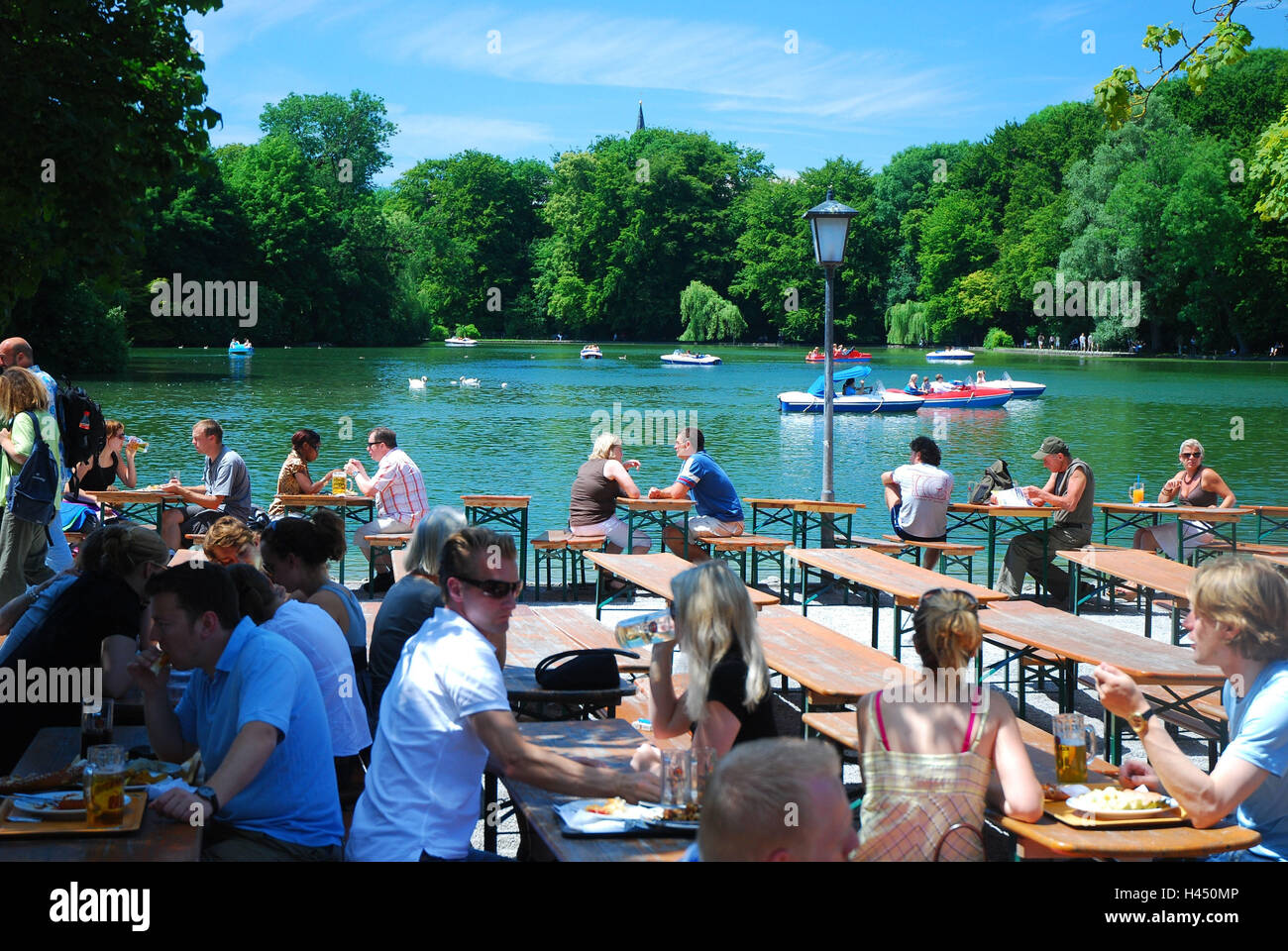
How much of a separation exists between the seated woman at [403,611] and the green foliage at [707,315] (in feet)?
288

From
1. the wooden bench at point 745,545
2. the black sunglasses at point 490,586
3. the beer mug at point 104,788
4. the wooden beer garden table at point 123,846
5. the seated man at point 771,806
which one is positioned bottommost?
the wooden bench at point 745,545

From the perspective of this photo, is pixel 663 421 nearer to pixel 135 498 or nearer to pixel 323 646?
pixel 135 498

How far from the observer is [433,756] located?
3.50 meters

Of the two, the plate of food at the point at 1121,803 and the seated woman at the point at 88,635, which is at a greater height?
the seated woman at the point at 88,635

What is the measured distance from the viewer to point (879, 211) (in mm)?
100312

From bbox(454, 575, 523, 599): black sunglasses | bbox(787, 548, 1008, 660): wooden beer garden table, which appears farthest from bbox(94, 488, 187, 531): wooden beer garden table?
bbox(454, 575, 523, 599): black sunglasses

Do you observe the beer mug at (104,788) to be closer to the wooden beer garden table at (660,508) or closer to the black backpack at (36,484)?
the black backpack at (36,484)

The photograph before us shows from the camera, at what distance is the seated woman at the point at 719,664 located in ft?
12.7

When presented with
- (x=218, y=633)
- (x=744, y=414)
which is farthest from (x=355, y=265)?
(x=218, y=633)

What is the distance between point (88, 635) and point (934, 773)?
3168mm

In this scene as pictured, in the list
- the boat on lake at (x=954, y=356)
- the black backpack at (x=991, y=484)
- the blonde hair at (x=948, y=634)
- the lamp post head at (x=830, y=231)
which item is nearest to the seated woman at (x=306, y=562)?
the blonde hair at (x=948, y=634)

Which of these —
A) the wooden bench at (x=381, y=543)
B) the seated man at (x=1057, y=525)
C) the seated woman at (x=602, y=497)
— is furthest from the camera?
the seated woman at (x=602, y=497)

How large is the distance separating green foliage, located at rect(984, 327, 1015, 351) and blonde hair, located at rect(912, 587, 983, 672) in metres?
90.0
